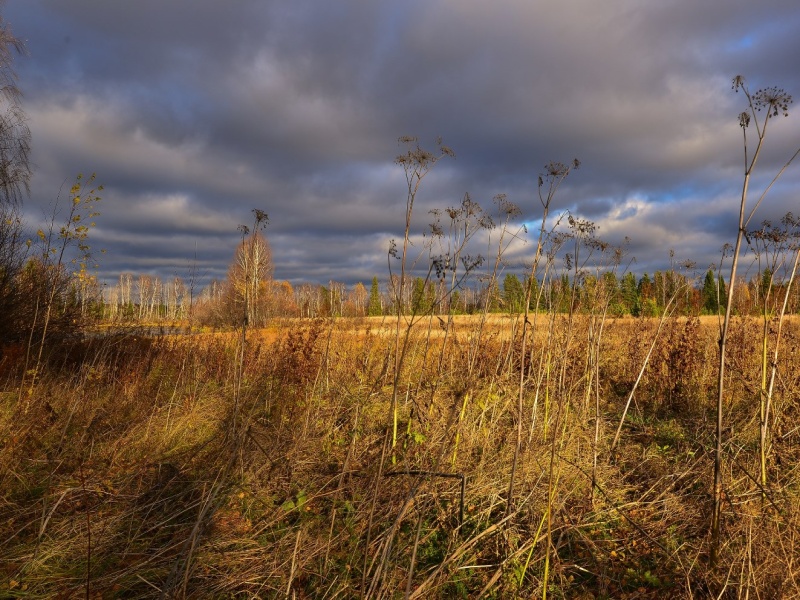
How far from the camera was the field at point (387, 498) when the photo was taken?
2.59 metres

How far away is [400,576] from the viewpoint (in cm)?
280

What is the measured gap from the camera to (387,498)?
3465mm

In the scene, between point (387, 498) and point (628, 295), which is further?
point (628, 295)

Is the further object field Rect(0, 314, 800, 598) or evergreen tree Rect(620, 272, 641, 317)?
evergreen tree Rect(620, 272, 641, 317)

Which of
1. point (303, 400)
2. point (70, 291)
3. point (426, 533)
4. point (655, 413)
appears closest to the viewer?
point (426, 533)

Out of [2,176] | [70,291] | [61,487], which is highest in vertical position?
[2,176]

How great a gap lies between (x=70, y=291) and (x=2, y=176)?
2.28 metres

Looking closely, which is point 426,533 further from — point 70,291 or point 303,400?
point 70,291

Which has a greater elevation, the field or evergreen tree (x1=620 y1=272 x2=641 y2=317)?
evergreen tree (x1=620 y1=272 x2=641 y2=317)

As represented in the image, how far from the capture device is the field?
2.59m

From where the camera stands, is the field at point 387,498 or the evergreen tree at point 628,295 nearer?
the field at point 387,498

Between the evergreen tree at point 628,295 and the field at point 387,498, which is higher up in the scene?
the evergreen tree at point 628,295

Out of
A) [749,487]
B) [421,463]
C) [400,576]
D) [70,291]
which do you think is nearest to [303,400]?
[421,463]

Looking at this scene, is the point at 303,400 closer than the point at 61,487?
No
